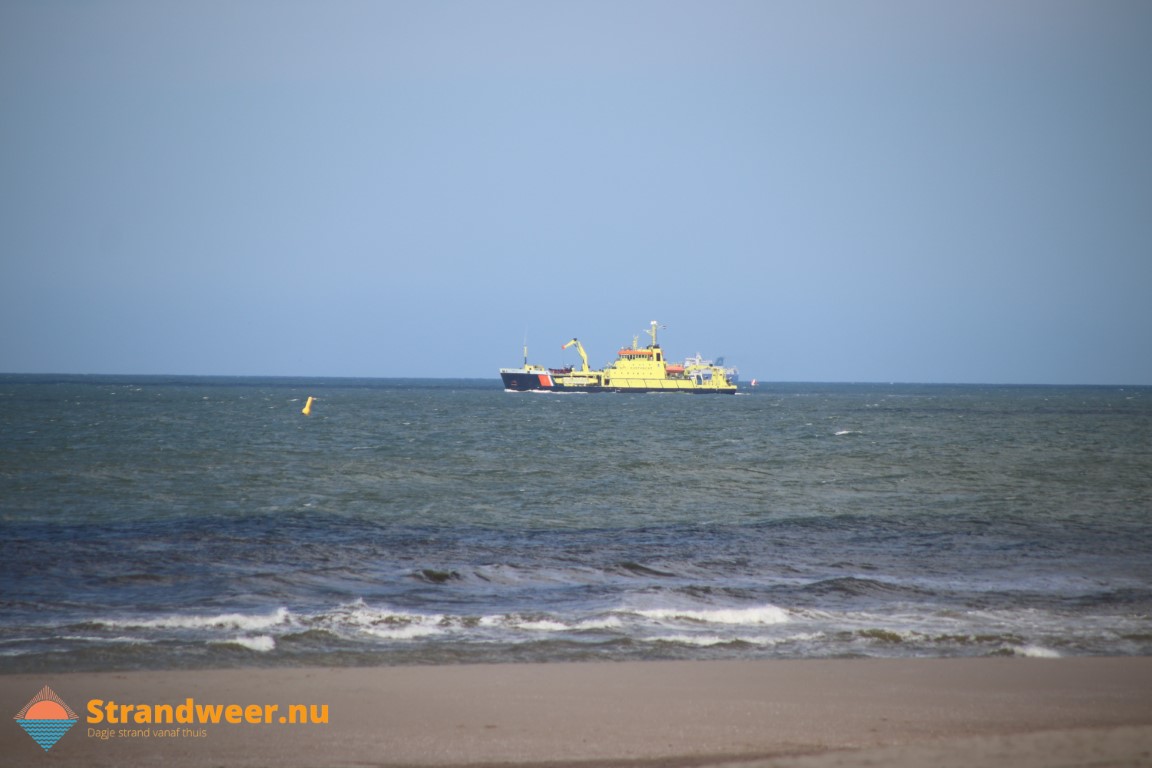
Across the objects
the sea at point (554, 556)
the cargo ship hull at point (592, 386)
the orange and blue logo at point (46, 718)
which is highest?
the cargo ship hull at point (592, 386)

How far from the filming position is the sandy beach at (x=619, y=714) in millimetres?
6461

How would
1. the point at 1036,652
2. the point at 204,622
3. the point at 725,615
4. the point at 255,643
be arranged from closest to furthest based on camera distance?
1. the point at 1036,652
2. the point at 255,643
3. the point at 204,622
4. the point at 725,615

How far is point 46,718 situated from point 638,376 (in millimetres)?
115518

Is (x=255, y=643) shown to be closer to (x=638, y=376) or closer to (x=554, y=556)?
(x=554, y=556)

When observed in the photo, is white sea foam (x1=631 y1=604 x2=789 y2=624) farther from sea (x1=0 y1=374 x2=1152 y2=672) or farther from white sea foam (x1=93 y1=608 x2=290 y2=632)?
white sea foam (x1=93 y1=608 x2=290 y2=632)

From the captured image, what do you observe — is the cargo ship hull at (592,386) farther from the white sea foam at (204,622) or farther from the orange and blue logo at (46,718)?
the orange and blue logo at (46,718)

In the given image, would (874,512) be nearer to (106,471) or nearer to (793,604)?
(793,604)

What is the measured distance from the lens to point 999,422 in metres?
65.1

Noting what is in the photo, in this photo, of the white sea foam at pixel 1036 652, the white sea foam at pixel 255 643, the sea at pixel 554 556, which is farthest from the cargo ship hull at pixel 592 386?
the white sea foam at pixel 255 643

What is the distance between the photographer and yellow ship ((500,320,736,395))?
122 metres

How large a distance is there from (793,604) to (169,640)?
23.5 ft

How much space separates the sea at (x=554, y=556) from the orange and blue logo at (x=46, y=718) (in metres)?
1.29

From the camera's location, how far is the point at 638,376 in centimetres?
12219

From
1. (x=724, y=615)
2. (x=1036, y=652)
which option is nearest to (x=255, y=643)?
(x=724, y=615)
